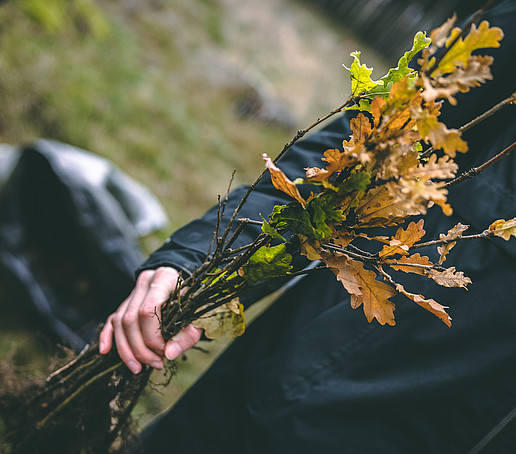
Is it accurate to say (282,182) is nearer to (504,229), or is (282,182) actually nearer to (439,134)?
(439,134)

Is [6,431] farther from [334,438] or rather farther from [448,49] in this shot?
[448,49]

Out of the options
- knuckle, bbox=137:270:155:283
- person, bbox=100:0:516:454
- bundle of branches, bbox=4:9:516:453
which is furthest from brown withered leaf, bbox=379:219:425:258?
knuckle, bbox=137:270:155:283

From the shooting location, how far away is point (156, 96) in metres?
4.30

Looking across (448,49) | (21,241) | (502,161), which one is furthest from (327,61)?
(448,49)

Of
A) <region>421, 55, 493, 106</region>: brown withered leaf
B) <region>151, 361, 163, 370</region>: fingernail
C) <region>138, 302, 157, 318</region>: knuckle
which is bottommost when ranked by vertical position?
<region>151, 361, 163, 370</region>: fingernail

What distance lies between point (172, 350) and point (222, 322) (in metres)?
0.13

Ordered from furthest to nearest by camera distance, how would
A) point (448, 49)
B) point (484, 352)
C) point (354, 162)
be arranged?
point (484, 352)
point (354, 162)
point (448, 49)

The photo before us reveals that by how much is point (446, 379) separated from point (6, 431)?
1306mm

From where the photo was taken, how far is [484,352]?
903 mm

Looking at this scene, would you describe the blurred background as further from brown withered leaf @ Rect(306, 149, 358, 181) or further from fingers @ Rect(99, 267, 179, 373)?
fingers @ Rect(99, 267, 179, 373)

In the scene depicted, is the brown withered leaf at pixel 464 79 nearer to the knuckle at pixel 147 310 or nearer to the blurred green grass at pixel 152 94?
the blurred green grass at pixel 152 94

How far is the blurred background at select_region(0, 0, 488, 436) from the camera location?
285 cm

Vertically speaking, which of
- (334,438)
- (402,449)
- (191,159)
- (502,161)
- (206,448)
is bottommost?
(402,449)

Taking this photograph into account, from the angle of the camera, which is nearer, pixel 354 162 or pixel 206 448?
pixel 354 162
